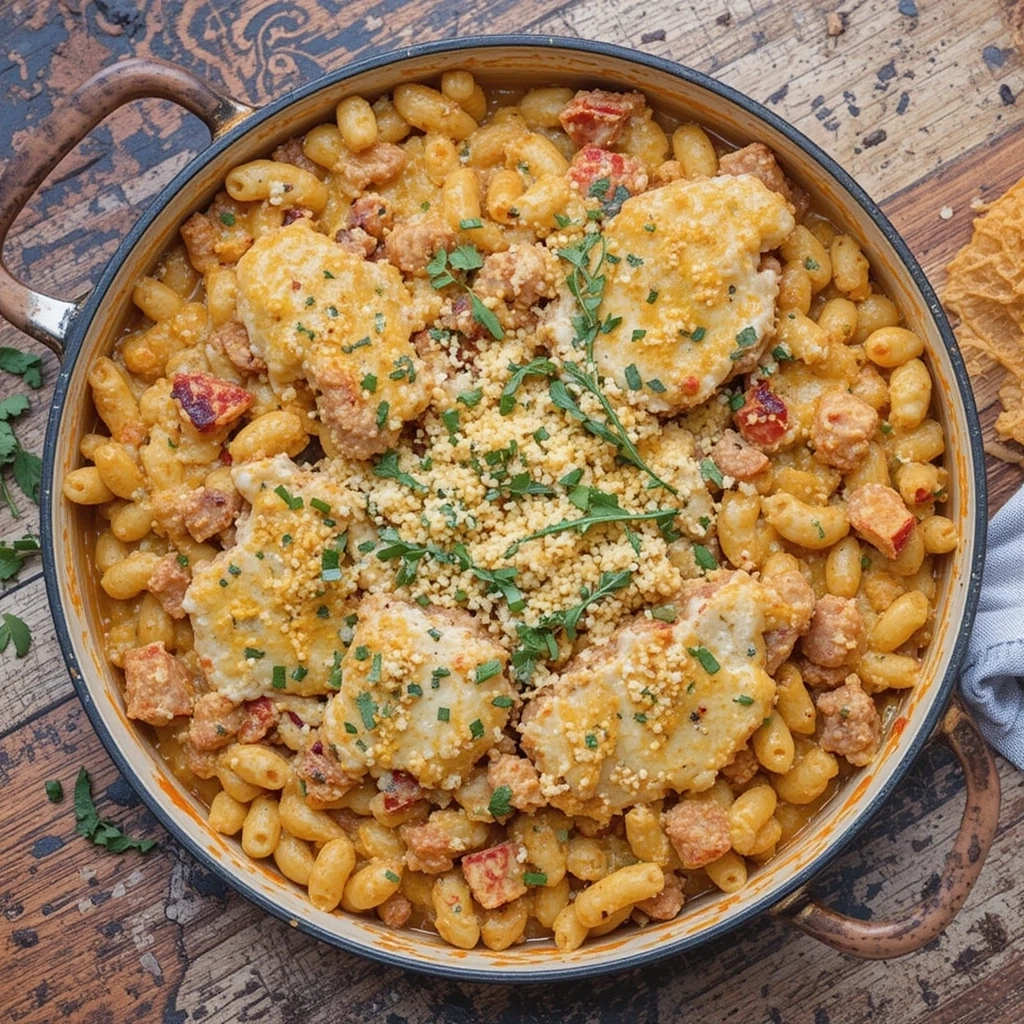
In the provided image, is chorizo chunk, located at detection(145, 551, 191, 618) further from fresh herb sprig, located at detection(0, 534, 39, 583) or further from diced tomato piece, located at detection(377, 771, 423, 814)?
diced tomato piece, located at detection(377, 771, 423, 814)

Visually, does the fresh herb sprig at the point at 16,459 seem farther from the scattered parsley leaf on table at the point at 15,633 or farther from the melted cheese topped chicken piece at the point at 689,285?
the melted cheese topped chicken piece at the point at 689,285

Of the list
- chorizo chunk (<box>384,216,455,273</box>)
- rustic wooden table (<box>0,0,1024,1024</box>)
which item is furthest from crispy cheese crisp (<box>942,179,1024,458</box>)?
chorizo chunk (<box>384,216,455,273</box>)

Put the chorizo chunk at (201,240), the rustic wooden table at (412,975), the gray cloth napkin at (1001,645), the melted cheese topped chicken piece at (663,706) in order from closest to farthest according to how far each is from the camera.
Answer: the melted cheese topped chicken piece at (663,706) < the chorizo chunk at (201,240) < the gray cloth napkin at (1001,645) < the rustic wooden table at (412,975)

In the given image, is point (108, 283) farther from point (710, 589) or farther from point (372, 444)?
point (710, 589)

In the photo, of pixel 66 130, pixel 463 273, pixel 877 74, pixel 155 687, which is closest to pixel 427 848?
pixel 155 687

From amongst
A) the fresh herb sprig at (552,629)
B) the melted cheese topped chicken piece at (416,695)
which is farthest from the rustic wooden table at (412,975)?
the fresh herb sprig at (552,629)

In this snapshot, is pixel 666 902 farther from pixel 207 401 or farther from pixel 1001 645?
pixel 207 401
